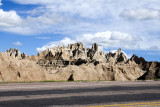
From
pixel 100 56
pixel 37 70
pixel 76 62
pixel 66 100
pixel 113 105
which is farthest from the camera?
pixel 100 56

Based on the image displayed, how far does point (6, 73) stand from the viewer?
29.6 m

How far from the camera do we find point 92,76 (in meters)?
49.8

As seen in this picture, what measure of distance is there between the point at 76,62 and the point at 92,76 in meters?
34.0

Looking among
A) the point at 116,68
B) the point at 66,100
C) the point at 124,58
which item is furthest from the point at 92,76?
the point at 124,58

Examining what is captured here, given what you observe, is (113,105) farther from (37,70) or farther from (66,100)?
(37,70)

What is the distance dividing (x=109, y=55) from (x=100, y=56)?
8025 mm

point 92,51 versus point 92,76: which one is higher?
point 92,51

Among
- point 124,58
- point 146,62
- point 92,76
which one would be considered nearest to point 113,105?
point 92,76

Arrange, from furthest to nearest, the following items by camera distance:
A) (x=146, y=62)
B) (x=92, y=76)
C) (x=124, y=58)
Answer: (x=124, y=58) → (x=146, y=62) → (x=92, y=76)

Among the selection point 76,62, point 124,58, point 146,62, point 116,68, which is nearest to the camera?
point 116,68

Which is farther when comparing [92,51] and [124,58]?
[92,51]

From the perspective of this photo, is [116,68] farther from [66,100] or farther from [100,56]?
[100,56]

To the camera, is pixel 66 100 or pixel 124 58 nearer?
pixel 66 100

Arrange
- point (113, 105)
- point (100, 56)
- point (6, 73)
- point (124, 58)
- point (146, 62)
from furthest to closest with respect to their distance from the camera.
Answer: point (100, 56) < point (124, 58) < point (146, 62) < point (6, 73) < point (113, 105)
